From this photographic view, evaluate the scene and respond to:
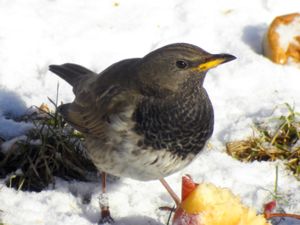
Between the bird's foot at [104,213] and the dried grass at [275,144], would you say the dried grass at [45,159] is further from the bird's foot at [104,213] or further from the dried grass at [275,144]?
the dried grass at [275,144]

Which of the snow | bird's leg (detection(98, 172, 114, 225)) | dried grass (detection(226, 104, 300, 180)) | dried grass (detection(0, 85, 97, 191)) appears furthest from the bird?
dried grass (detection(226, 104, 300, 180))

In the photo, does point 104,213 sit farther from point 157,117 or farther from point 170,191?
point 157,117

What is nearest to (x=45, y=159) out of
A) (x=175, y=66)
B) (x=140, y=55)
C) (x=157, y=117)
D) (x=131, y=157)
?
(x=131, y=157)

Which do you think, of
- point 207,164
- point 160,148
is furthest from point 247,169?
point 160,148

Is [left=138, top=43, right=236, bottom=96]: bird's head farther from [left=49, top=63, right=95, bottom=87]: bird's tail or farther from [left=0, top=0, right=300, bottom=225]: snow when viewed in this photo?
[left=49, top=63, right=95, bottom=87]: bird's tail

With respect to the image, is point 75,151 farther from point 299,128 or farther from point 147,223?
point 299,128
